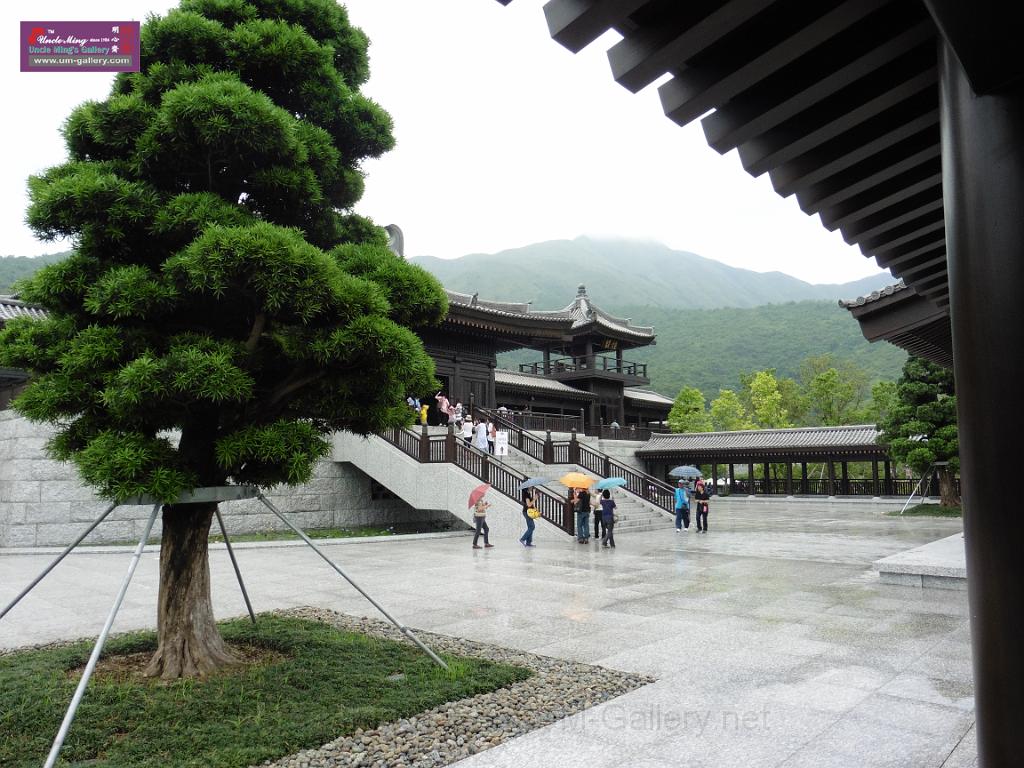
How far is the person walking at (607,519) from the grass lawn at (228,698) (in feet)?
29.7

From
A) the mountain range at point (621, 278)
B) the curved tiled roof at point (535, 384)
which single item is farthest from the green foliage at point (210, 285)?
the mountain range at point (621, 278)

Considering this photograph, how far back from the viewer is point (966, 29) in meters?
1.75

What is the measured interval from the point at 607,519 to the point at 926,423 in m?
15.0

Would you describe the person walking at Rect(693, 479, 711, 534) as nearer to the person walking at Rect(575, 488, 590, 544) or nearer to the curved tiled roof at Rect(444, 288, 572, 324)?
the person walking at Rect(575, 488, 590, 544)

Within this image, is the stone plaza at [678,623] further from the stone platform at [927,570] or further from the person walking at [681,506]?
the person walking at [681,506]

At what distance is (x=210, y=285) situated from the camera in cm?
492

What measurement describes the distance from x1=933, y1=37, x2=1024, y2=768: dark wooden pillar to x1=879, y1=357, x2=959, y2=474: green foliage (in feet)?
81.0

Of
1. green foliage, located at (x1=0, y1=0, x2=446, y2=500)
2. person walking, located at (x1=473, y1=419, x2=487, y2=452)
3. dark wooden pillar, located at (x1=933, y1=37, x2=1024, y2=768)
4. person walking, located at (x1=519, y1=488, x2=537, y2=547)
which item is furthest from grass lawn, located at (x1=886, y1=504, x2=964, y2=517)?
dark wooden pillar, located at (x1=933, y1=37, x2=1024, y2=768)

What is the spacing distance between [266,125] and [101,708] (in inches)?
165

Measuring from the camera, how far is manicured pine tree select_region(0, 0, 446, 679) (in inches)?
193

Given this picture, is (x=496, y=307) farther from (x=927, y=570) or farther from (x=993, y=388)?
(x=993, y=388)

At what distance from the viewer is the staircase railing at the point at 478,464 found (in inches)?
655

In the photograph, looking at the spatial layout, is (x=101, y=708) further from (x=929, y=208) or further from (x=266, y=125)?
(x=929, y=208)

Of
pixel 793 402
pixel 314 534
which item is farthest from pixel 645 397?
pixel 314 534
